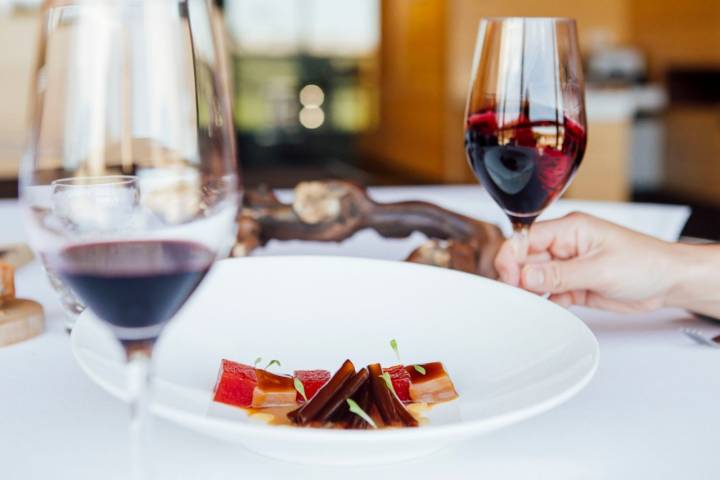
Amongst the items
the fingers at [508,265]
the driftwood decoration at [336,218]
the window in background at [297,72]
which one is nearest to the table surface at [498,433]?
the fingers at [508,265]

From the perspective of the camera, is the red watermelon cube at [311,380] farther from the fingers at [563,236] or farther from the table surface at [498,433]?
the fingers at [563,236]

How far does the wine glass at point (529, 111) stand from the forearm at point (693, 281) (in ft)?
0.58

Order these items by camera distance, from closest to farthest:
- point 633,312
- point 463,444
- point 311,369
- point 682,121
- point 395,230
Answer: point 463,444 → point 311,369 → point 633,312 → point 395,230 → point 682,121

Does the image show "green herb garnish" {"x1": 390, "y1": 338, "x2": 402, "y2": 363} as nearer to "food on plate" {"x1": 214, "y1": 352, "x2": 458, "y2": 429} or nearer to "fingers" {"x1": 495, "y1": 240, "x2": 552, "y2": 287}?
"food on plate" {"x1": 214, "y1": 352, "x2": 458, "y2": 429}

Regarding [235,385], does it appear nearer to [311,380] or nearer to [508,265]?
[311,380]

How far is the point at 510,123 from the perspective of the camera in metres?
0.82

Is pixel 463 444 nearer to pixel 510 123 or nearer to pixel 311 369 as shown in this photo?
pixel 311 369

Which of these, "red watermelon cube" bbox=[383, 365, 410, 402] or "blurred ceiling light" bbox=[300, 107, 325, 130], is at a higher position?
"red watermelon cube" bbox=[383, 365, 410, 402]

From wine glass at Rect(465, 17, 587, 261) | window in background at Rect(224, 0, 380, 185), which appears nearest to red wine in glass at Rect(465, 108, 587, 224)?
wine glass at Rect(465, 17, 587, 261)

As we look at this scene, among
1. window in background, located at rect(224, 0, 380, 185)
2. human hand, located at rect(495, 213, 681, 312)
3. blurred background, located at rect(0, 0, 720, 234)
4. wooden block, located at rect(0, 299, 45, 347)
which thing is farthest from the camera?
window in background, located at rect(224, 0, 380, 185)

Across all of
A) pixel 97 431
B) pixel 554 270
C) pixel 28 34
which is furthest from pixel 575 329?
pixel 28 34

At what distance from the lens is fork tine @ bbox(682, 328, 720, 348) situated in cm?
80

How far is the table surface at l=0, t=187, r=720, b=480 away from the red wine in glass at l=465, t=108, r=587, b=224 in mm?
156

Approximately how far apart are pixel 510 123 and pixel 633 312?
0.27 metres
